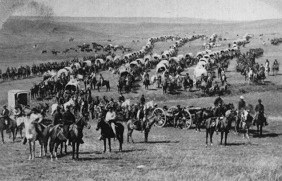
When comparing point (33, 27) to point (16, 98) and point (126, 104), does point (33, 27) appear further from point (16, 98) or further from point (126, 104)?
point (126, 104)

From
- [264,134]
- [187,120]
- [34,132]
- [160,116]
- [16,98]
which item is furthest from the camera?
[16,98]

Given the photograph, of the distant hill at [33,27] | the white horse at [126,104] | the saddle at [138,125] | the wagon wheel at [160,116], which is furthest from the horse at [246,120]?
the distant hill at [33,27]

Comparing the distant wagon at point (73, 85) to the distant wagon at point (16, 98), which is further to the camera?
the distant wagon at point (73, 85)

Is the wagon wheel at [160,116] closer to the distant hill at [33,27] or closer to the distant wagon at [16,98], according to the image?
the distant wagon at [16,98]

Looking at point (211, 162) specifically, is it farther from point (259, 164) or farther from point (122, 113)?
point (122, 113)

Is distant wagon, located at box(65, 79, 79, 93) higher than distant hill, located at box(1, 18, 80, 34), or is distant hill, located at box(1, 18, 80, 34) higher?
distant hill, located at box(1, 18, 80, 34)

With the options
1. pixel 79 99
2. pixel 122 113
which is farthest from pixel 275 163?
pixel 79 99

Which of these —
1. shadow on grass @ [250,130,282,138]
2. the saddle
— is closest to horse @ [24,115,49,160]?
the saddle

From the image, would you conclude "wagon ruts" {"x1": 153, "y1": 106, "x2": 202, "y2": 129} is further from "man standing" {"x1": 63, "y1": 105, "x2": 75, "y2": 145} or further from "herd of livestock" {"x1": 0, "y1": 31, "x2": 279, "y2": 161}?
"man standing" {"x1": 63, "y1": 105, "x2": 75, "y2": 145}

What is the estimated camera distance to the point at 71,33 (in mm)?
130500

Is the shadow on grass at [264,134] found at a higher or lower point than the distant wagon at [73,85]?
lower

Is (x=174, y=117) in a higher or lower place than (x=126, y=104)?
lower

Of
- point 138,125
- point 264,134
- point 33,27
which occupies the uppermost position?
point 33,27

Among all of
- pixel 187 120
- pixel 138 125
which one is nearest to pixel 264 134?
pixel 187 120
